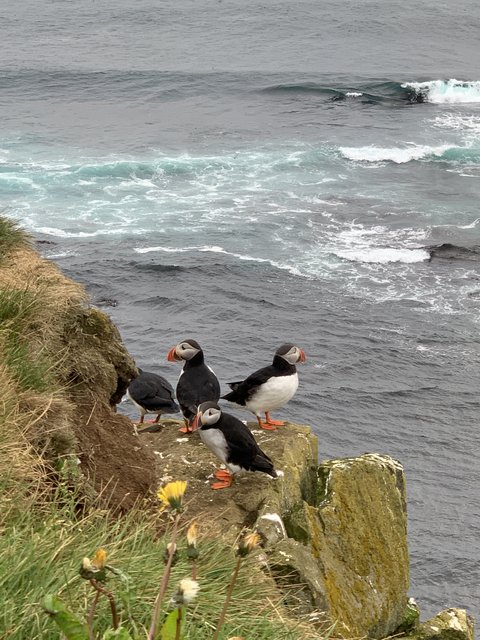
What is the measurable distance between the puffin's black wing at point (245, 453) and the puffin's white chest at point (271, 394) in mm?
2210

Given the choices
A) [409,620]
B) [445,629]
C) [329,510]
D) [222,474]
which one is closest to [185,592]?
[222,474]

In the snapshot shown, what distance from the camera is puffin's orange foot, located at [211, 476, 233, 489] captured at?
1053 centimetres

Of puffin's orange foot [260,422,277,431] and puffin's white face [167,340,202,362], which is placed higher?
puffin's white face [167,340,202,362]

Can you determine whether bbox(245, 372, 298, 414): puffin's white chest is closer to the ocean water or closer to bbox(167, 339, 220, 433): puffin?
bbox(167, 339, 220, 433): puffin

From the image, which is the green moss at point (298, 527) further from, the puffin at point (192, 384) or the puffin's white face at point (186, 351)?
the puffin's white face at point (186, 351)

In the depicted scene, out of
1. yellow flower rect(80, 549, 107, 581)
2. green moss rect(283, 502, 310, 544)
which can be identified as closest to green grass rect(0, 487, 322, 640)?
yellow flower rect(80, 549, 107, 581)

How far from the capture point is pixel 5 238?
12.5 meters

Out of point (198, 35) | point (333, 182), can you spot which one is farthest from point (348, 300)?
point (198, 35)

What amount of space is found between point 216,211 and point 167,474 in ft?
121

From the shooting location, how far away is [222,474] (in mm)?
10773

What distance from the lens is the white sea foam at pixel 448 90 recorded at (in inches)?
2756

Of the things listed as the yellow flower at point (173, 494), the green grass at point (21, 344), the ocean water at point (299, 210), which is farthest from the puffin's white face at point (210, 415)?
the ocean water at point (299, 210)

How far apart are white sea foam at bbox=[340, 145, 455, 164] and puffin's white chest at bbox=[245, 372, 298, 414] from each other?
44025mm

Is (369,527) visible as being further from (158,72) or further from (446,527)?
(158,72)
